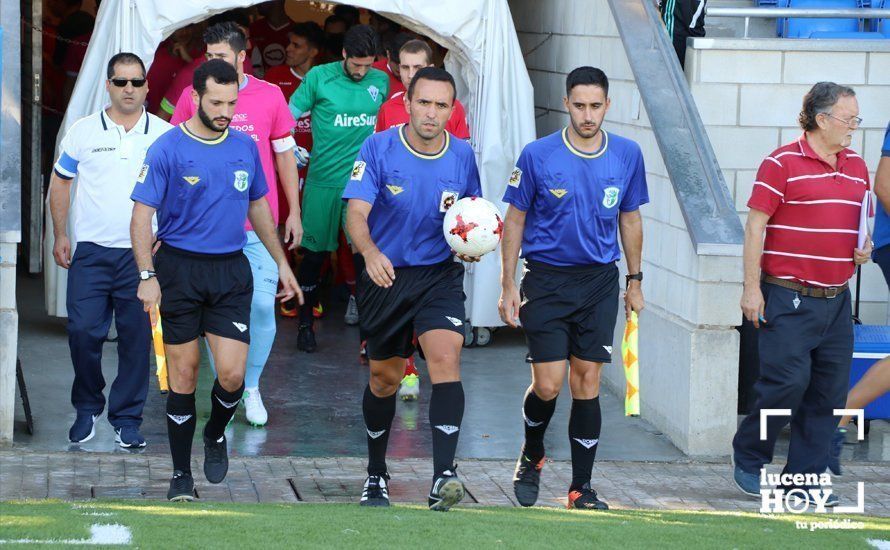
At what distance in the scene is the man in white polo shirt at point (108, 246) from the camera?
26.0ft

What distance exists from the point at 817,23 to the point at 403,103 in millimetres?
3896

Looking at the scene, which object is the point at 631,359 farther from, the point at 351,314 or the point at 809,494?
the point at 351,314

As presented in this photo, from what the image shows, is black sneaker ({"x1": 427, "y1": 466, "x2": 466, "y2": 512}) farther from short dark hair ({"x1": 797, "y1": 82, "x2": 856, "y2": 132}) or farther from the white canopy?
the white canopy

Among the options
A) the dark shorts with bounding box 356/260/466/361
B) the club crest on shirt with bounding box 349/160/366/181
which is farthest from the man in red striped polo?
the club crest on shirt with bounding box 349/160/366/181

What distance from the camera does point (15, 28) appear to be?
30.3 feet

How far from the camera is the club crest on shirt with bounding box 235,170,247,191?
22.6 feet

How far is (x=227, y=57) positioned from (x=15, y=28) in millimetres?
2008

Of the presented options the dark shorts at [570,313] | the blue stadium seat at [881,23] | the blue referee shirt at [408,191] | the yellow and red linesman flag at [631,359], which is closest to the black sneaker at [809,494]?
the yellow and red linesman flag at [631,359]

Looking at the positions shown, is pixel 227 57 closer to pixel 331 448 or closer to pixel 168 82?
pixel 331 448

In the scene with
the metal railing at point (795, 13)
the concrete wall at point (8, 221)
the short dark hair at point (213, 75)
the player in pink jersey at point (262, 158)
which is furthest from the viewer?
the metal railing at point (795, 13)

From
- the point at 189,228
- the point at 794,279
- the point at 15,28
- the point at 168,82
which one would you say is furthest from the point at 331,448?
the point at 168,82

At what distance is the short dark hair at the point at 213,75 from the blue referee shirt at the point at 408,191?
0.71 meters

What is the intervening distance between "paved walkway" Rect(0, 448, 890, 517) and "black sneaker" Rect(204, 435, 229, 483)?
12 cm

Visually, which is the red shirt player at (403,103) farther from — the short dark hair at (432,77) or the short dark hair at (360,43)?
the short dark hair at (432,77)
